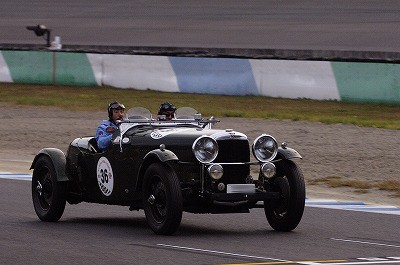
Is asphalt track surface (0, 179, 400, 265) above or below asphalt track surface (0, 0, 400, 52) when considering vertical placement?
below

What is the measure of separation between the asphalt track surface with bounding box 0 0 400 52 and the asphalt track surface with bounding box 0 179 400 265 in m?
21.3

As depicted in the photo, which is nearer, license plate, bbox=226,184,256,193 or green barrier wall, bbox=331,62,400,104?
license plate, bbox=226,184,256,193

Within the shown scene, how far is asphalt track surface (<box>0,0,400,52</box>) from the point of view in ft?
120

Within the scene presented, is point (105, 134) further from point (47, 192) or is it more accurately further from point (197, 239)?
point (197, 239)

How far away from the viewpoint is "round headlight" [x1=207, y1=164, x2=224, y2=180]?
35.3ft

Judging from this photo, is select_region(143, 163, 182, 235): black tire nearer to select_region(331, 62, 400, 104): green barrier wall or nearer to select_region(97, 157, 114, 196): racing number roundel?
select_region(97, 157, 114, 196): racing number roundel

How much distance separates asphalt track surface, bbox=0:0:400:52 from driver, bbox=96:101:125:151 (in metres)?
22.0

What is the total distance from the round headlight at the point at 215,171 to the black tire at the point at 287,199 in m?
0.77

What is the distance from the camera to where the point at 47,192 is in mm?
12461

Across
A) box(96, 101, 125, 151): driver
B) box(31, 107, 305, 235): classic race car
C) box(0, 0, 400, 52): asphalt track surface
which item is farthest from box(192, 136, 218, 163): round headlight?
box(0, 0, 400, 52): asphalt track surface

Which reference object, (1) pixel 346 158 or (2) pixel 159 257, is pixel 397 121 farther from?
(2) pixel 159 257

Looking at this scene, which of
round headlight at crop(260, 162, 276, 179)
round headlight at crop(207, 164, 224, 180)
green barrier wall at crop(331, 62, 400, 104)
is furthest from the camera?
green barrier wall at crop(331, 62, 400, 104)

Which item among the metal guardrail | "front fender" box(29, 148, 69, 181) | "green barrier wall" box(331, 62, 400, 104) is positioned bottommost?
"front fender" box(29, 148, 69, 181)

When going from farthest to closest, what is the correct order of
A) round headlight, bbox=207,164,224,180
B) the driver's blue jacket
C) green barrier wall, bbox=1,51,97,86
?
1. green barrier wall, bbox=1,51,97,86
2. the driver's blue jacket
3. round headlight, bbox=207,164,224,180
